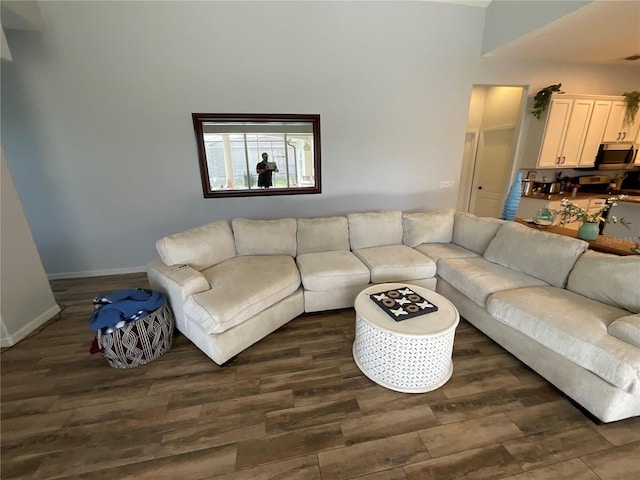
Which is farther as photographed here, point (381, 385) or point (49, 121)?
point (49, 121)

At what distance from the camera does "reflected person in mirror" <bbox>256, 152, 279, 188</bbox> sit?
3.38 m

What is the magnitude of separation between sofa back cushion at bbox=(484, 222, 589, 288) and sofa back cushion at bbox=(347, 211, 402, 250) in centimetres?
95

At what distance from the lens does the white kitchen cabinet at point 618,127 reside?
3971mm

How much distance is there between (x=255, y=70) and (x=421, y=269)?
115 inches

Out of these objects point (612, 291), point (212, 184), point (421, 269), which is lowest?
point (421, 269)

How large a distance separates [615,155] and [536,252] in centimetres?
360

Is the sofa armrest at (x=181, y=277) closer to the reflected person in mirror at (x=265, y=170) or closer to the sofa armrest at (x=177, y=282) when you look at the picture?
the sofa armrest at (x=177, y=282)

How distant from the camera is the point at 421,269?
2605 mm

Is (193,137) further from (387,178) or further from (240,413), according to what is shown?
(240,413)

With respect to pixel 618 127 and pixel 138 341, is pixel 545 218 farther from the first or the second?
pixel 138 341

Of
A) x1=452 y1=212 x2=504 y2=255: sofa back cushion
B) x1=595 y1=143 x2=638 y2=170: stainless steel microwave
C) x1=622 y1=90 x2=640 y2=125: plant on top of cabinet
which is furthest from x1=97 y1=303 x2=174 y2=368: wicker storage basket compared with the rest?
x1=622 y1=90 x2=640 y2=125: plant on top of cabinet

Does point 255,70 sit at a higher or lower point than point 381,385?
higher

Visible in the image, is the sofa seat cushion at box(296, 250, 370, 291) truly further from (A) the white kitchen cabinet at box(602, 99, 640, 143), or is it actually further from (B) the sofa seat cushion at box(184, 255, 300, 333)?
(A) the white kitchen cabinet at box(602, 99, 640, 143)

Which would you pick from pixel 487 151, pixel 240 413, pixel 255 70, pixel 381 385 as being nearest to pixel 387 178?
pixel 255 70
